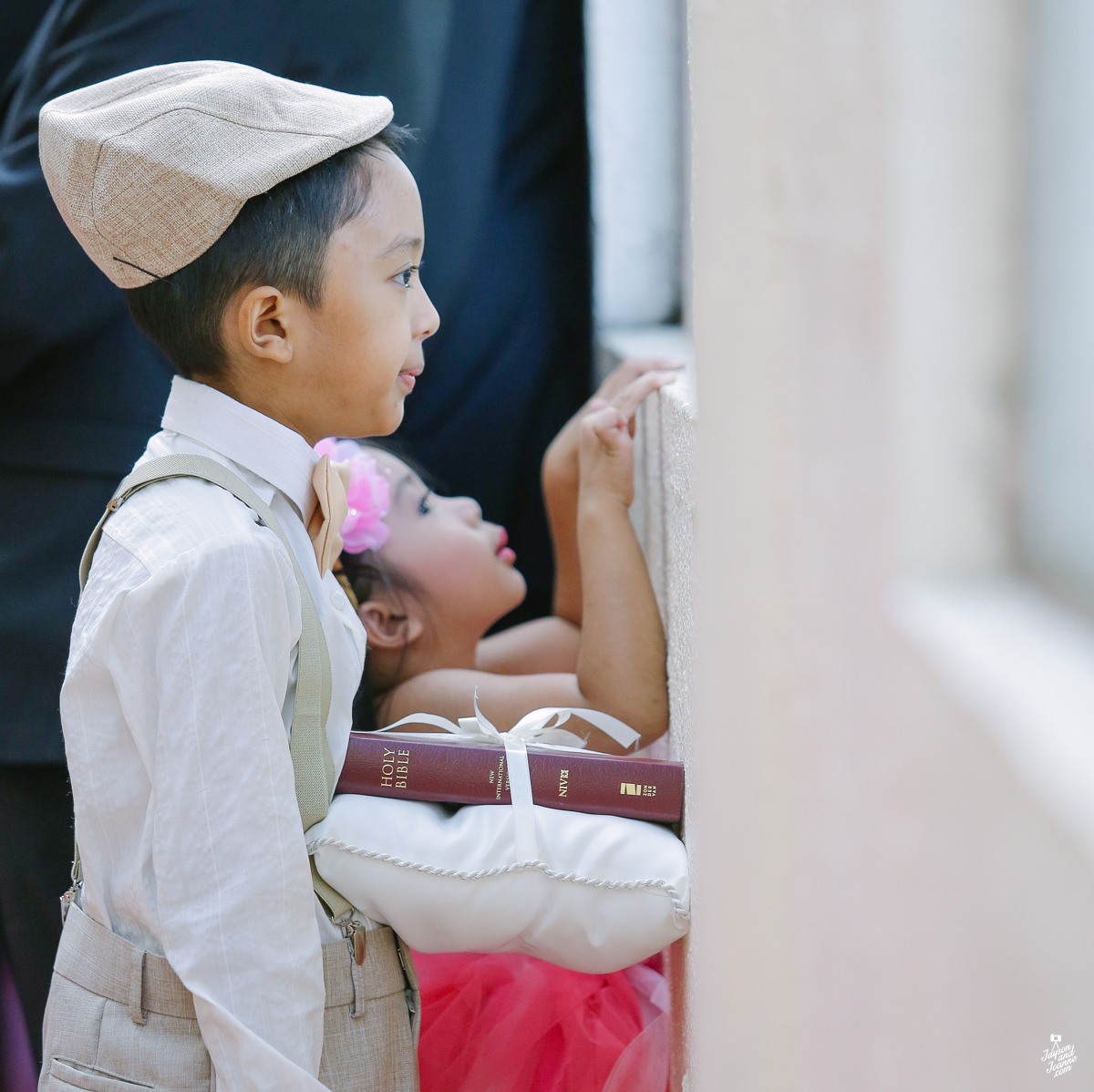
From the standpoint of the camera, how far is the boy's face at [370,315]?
94 cm

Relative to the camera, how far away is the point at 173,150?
87 cm

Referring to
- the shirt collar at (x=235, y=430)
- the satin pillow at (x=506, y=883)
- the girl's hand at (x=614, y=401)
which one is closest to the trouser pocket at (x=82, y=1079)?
the satin pillow at (x=506, y=883)

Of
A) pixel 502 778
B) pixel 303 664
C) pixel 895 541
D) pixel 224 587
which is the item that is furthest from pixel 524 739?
pixel 895 541

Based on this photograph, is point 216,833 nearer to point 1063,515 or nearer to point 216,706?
point 216,706

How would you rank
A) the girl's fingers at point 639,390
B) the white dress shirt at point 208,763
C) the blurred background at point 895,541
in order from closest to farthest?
1. the blurred background at point 895,541
2. the white dress shirt at point 208,763
3. the girl's fingers at point 639,390

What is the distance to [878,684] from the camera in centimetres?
40

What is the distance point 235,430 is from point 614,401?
1.95ft

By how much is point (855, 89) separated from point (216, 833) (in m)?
0.65

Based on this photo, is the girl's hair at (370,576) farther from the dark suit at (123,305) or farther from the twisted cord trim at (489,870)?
the twisted cord trim at (489,870)

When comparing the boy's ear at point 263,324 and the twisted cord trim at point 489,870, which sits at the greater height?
the boy's ear at point 263,324

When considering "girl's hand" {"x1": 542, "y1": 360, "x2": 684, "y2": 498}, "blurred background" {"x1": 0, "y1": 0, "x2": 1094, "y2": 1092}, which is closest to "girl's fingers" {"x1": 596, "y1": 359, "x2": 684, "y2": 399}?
"girl's hand" {"x1": 542, "y1": 360, "x2": 684, "y2": 498}

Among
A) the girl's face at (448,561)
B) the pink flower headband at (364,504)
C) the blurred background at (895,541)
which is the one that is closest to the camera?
the blurred background at (895,541)

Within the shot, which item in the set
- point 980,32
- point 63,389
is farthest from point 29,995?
point 980,32

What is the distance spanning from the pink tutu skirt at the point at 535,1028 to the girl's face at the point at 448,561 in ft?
1.72
